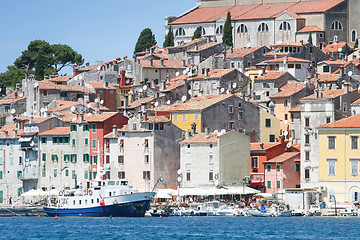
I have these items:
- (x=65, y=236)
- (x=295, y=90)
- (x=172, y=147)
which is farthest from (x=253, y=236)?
(x=295, y=90)

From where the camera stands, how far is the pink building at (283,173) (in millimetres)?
105125

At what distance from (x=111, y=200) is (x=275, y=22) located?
65090mm

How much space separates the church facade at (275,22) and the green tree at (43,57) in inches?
575

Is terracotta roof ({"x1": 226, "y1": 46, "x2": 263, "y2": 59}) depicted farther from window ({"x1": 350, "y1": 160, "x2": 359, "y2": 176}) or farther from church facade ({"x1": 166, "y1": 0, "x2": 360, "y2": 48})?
window ({"x1": 350, "y1": 160, "x2": 359, "y2": 176})

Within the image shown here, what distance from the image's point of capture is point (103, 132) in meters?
113

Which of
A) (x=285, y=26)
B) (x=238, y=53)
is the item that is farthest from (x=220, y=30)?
(x=238, y=53)

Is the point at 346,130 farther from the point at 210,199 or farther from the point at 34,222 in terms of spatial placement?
the point at 34,222

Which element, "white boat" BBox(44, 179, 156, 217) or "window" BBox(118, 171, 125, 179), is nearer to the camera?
"white boat" BBox(44, 179, 156, 217)

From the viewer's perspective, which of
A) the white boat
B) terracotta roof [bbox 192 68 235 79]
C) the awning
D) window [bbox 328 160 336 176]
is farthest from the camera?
terracotta roof [bbox 192 68 235 79]

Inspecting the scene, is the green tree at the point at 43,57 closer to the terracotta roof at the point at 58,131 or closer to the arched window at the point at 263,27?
the arched window at the point at 263,27

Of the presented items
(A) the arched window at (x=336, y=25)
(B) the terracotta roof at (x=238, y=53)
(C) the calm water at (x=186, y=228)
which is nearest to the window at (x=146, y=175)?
(C) the calm water at (x=186, y=228)

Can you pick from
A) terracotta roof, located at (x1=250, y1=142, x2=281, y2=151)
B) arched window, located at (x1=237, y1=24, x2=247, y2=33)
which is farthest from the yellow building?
arched window, located at (x1=237, y1=24, x2=247, y2=33)

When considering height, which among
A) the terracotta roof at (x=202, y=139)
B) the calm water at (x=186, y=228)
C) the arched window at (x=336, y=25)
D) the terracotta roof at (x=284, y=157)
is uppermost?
the arched window at (x=336, y=25)

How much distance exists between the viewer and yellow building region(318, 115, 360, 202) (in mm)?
96250
